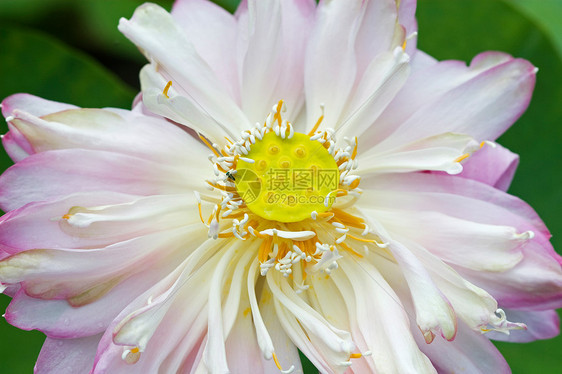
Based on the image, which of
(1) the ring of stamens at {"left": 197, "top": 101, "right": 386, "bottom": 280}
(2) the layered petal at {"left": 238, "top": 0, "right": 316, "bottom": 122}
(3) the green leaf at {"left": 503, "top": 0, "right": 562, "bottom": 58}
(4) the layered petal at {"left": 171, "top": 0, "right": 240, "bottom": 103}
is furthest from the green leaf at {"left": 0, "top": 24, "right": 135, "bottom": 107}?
(3) the green leaf at {"left": 503, "top": 0, "right": 562, "bottom": 58}

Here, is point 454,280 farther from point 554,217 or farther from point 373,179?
point 554,217

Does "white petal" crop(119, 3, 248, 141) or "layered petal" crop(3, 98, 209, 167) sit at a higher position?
"white petal" crop(119, 3, 248, 141)

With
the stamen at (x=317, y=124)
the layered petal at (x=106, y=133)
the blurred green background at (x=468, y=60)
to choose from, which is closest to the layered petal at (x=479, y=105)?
the stamen at (x=317, y=124)

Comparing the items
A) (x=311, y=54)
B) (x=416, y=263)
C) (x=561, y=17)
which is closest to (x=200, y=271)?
(x=416, y=263)

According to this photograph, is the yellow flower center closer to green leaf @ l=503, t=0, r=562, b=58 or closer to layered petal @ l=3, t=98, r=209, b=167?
layered petal @ l=3, t=98, r=209, b=167

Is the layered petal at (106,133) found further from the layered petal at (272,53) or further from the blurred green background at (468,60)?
the blurred green background at (468,60)
